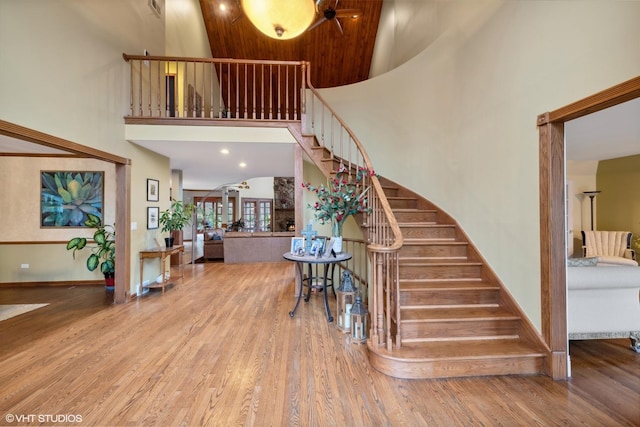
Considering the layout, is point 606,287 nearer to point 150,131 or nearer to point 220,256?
point 150,131

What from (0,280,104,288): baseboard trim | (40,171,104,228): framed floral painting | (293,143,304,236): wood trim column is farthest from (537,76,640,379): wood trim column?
(0,280,104,288): baseboard trim

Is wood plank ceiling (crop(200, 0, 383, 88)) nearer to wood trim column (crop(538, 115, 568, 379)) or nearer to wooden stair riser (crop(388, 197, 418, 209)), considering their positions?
wooden stair riser (crop(388, 197, 418, 209))

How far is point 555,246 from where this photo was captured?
2111 millimetres

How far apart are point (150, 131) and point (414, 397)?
469cm

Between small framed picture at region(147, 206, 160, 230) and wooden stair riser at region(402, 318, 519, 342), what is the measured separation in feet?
14.3

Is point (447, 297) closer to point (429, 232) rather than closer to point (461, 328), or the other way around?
point (461, 328)

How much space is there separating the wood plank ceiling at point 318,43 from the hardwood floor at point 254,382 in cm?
704

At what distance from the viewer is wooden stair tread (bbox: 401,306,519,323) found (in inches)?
96.6

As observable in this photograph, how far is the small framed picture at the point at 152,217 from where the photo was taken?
4.59 metres

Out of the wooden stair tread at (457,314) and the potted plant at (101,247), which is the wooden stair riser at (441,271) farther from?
the potted plant at (101,247)

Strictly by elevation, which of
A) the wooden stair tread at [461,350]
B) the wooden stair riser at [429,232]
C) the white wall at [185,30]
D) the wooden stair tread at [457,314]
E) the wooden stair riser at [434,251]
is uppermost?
the white wall at [185,30]

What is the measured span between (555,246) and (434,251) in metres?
1.27

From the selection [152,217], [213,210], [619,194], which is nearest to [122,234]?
[152,217]

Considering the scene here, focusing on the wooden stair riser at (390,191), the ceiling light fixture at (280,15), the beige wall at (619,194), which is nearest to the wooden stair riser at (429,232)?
the wooden stair riser at (390,191)
